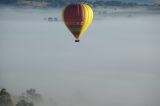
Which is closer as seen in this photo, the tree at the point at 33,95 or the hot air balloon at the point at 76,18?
the hot air balloon at the point at 76,18

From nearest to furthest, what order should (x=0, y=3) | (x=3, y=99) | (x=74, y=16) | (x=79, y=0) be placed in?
(x=74, y=16) < (x=79, y=0) < (x=3, y=99) < (x=0, y=3)

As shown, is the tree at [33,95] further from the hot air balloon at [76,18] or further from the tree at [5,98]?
the hot air balloon at [76,18]

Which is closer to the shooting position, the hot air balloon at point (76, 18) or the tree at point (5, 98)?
the hot air balloon at point (76, 18)

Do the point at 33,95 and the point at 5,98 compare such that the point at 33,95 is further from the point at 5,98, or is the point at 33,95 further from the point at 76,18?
the point at 76,18

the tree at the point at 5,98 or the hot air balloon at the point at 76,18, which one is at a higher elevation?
Answer: the hot air balloon at the point at 76,18

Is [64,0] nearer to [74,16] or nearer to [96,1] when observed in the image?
[96,1]

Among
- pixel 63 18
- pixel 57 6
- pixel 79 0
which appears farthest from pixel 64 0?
pixel 63 18

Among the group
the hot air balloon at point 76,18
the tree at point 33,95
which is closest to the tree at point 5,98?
the tree at point 33,95

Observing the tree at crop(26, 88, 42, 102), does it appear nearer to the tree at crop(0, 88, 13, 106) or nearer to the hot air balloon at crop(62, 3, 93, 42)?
the tree at crop(0, 88, 13, 106)

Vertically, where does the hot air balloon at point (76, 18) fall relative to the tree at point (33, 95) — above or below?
above
